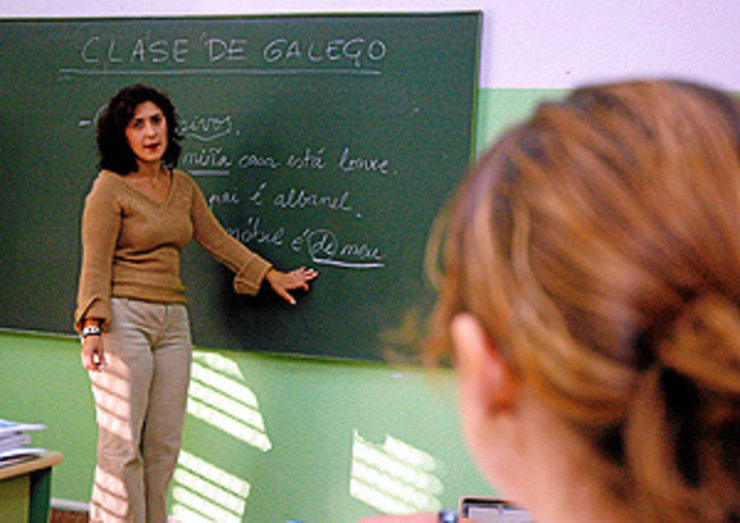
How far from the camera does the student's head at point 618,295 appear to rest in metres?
0.37

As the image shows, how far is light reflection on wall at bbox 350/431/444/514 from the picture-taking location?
3016 mm

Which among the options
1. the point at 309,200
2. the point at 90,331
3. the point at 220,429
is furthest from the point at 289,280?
the point at 90,331

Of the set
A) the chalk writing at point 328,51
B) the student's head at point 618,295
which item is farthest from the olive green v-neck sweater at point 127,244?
the student's head at point 618,295

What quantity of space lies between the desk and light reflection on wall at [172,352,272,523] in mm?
1172

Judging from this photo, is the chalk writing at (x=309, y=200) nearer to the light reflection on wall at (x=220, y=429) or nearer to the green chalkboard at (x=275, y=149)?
the green chalkboard at (x=275, y=149)

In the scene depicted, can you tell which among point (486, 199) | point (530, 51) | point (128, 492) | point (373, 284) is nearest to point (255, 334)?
point (373, 284)

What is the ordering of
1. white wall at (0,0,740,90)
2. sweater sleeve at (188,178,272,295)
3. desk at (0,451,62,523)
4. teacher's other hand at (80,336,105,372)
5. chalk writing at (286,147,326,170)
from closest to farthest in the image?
desk at (0,451,62,523) → teacher's other hand at (80,336,105,372) → white wall at (0,0,740,90) → sweater sleeve at (188,178,272,295) → chalk writing at (286,147,326,170)

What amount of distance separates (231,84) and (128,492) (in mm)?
1622

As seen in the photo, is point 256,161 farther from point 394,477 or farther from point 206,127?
point 394,477

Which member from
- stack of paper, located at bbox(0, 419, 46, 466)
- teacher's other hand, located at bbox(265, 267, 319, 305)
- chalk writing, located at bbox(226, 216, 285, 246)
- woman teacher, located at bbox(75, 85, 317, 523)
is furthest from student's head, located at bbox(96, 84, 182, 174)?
stack of paper, located at bbox(0, 419, 46, 466)

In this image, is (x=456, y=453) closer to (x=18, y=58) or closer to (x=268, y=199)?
(x=268, y=199)

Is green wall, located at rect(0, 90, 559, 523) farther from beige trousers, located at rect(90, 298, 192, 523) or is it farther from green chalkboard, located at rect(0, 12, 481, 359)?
beige trousers, located at rect(90, 298, 192, 523)

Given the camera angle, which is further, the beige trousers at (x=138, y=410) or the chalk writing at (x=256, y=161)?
the chalk writing at (x=256, y=161)

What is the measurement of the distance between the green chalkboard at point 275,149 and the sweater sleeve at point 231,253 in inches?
4.0
